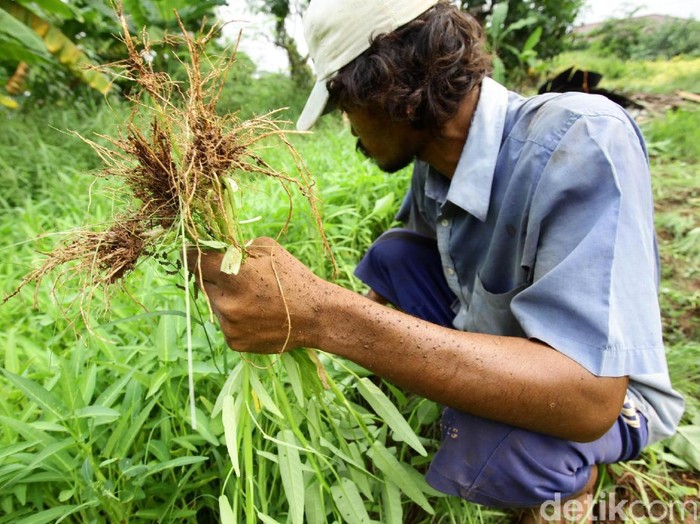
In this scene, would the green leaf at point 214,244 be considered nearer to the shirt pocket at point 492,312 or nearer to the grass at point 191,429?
the grass at point 191,429

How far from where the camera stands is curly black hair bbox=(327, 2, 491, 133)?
123 centimetres

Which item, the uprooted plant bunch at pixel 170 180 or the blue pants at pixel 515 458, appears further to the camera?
the blue pants at pixel 515 458

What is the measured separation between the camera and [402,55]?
124cm

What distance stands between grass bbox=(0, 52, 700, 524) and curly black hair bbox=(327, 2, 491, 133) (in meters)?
0.43

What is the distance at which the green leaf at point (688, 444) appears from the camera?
56.2 inches

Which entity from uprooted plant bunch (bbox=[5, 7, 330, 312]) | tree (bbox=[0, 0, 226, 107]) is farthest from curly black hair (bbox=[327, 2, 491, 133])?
tree (bbox=[0, 0, 226, 107])

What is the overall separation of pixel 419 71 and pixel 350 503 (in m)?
1.08

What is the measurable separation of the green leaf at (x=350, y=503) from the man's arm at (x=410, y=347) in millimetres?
304

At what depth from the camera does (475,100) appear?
1.29 metres

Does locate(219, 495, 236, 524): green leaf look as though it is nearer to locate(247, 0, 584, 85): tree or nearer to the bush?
locate(247, 0, 584, 85): tree

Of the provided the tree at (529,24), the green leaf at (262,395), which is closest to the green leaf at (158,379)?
the green leaf at (262,395)

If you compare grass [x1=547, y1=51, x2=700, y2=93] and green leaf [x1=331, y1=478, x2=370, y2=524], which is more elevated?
green leaf [x1=331, y1=478, x2=370, y2=524]

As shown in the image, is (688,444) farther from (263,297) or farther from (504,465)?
(263,297)

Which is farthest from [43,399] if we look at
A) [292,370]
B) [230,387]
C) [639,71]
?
[639,71]
